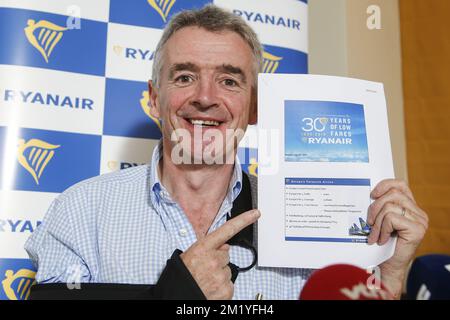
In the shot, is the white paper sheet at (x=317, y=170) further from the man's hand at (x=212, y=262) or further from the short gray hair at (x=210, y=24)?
the short gray hair at (x=210, y=24)

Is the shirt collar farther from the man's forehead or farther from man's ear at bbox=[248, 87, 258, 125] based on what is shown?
the man's forehead

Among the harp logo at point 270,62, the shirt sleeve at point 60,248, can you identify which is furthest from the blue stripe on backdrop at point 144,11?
the shirt sleeve at point 60,248

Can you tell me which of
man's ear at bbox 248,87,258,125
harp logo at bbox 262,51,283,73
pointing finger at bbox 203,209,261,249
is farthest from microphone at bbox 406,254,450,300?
harp logo at bbox 262,51,283,73

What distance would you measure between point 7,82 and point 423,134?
1.65m

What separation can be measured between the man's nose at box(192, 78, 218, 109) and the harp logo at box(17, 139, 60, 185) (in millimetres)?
576

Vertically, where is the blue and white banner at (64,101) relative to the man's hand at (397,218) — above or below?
above

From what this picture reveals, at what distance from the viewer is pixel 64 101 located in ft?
4.67

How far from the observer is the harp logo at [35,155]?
1.38 meters

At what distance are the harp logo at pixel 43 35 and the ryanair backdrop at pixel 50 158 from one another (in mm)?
258

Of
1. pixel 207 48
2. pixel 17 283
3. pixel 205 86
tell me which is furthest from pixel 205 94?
pixel 17 283

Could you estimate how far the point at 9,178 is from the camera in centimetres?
137

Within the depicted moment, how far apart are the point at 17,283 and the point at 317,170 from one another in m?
0.99
